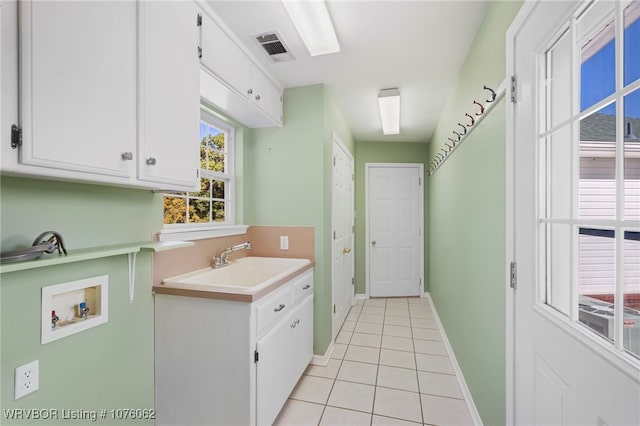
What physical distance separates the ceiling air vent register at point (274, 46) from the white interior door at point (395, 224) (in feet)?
9.01

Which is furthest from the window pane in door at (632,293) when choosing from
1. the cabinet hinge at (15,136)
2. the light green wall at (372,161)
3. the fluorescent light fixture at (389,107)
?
the light green wall at (372,161)

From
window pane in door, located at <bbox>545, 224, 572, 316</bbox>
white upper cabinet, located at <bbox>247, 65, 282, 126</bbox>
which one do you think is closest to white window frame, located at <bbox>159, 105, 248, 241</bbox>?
white upper cabinet, located at <bbox>247, 65, 282, 126</bbox>

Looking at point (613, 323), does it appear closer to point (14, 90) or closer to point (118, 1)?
point (14, 90)

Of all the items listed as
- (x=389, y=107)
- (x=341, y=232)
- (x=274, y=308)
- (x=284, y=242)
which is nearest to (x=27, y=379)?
(x=274, y=308)

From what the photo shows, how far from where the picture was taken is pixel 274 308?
5.66 ft

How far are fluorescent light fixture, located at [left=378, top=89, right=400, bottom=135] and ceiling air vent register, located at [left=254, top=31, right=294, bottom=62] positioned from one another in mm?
1022

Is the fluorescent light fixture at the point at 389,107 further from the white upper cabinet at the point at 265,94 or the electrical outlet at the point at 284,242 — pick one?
A: the electrical outlet at the point at 284,242

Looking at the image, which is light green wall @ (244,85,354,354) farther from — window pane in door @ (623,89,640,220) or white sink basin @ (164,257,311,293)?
window pane in door @ (623,89,640,220)

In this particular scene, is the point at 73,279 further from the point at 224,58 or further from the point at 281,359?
the point at 224,58

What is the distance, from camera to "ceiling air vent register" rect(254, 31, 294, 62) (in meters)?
1.83

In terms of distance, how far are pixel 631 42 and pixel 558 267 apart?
0.68 m

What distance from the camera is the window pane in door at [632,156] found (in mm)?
658

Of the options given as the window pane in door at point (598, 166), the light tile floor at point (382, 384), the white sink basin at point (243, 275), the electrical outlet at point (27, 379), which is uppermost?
the window pane in door at point (598, 166)

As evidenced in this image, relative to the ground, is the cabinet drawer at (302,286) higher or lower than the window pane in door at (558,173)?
lower
